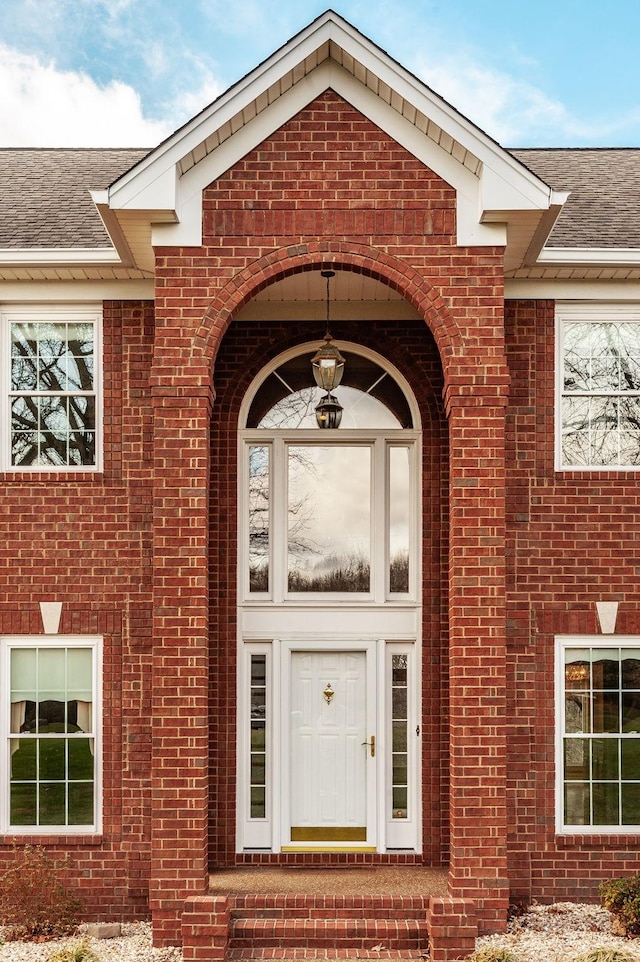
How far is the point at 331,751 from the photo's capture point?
378 inches

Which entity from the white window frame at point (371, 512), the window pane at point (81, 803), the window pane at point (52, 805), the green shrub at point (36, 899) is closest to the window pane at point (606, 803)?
the white window frame at point (371, 512)

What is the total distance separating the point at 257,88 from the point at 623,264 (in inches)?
153

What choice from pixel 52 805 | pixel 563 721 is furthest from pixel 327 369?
pixel 52 805

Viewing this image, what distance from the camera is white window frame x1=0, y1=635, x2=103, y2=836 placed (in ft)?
29.9

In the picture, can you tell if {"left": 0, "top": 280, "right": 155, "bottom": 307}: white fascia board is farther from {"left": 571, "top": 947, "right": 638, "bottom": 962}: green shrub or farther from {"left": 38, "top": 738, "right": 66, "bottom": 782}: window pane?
{"left": 571, "top": 947, "right": 638, "bottom": 962}: green shrub

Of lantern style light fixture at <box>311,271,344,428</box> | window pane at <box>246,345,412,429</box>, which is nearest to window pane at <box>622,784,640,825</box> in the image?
window pane at <box>246,345,412,429</box>

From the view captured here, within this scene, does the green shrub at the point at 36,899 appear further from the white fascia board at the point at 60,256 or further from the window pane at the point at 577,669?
the white fascia board at the point at 60,256

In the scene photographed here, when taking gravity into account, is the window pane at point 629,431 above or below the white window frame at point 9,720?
above

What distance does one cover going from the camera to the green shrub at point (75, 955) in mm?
7461

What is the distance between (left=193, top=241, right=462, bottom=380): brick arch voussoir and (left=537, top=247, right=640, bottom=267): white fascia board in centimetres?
146

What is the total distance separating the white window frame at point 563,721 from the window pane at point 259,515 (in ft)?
10.2

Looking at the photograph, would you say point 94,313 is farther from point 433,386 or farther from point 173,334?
point 433,386

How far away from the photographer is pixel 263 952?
7957 mm

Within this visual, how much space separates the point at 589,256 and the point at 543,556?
9.76 ft
